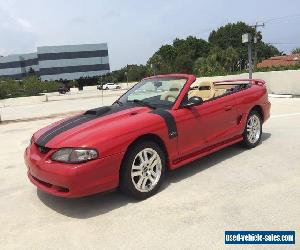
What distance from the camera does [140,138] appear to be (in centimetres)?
485

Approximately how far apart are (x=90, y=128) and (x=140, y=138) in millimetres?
612

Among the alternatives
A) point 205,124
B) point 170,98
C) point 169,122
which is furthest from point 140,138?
point 205,124

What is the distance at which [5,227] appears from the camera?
14.4 ft

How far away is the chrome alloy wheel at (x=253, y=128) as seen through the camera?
6.82 meters

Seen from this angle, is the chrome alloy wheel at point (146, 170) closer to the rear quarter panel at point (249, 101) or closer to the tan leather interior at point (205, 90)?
the tan leather interior at point (205, 90)

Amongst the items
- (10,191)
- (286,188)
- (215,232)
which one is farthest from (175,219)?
(10,191)

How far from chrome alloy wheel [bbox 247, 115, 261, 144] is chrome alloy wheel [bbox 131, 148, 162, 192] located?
2389 mm

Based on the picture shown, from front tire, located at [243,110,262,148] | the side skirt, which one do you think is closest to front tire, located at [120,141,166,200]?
the side skirt

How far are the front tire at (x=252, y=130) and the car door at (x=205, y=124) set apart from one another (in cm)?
51

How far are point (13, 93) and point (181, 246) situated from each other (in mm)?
47200

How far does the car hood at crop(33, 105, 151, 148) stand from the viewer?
455 cm

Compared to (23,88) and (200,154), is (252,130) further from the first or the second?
Result: (23,88)

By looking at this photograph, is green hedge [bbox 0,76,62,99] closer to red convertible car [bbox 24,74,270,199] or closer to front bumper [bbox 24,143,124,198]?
red convertible car [bbox 24,74,270,199]

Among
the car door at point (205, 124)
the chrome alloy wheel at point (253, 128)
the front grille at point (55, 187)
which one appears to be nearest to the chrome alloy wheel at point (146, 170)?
the car door at point (205, 124)
